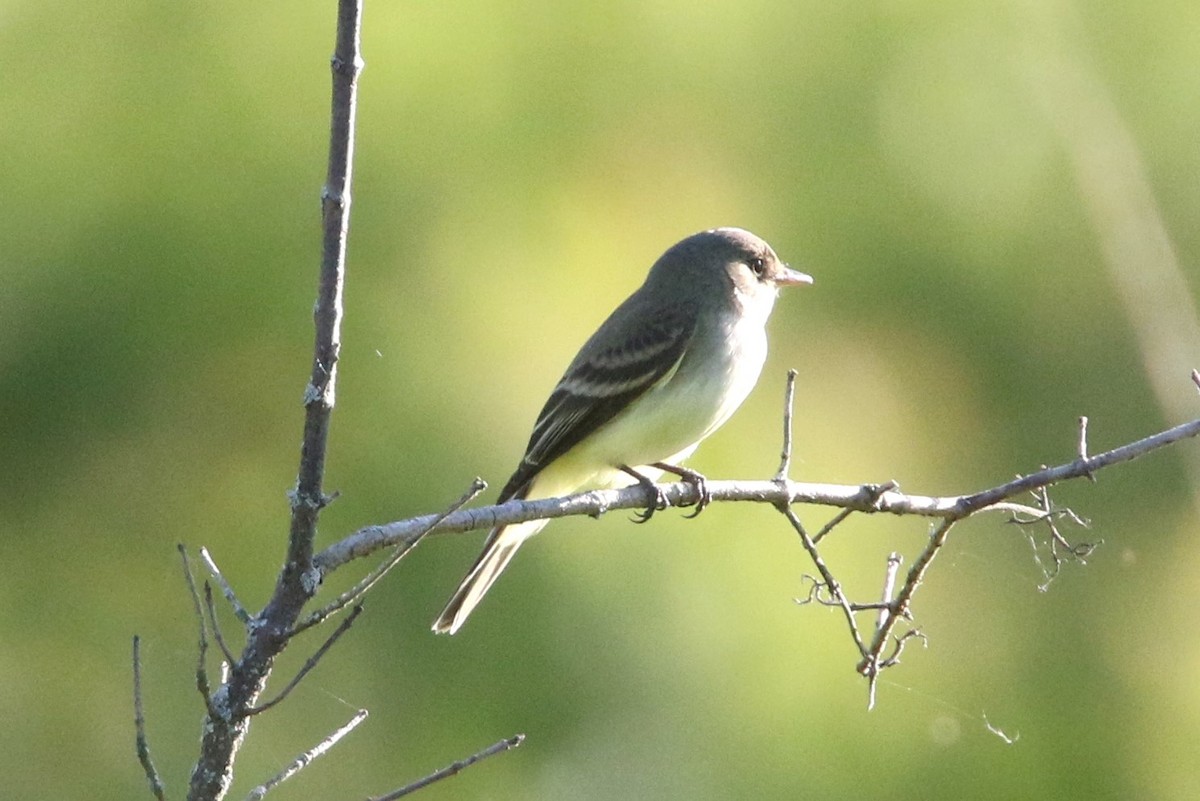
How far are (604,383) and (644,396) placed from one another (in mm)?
142

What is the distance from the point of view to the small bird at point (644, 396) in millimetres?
3807

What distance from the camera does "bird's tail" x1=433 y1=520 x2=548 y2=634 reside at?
3.55m

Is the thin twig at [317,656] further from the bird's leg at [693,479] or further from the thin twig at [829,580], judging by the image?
the bird's leg at [693,479]

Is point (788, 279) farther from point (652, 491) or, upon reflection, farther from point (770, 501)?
point (770, 501)

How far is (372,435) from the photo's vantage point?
439cm

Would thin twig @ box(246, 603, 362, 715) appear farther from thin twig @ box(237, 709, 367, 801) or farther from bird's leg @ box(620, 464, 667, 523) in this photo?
bird's leg @ box(620, 464, 667, 523)

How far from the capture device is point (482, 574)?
3672 millimetres

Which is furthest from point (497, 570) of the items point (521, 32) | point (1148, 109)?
point (1148, 109)

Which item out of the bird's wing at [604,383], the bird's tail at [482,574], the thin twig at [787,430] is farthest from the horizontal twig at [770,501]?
the bird's wing at [604,383]

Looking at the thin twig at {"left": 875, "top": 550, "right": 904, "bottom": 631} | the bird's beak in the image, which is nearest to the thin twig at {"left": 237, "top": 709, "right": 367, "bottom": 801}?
the thin twig at {"left": 875, "top": 550, "right": 904, "bottom": 631}

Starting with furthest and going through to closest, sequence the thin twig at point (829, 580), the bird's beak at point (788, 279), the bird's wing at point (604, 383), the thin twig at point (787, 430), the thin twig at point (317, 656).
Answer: the bird's beak at point (788, 279)
the bird's wing at point (604, 383)
the thin twig at point (787, 430)
the thin twig at point (829, 580)
the thin twig at point (317, 656)

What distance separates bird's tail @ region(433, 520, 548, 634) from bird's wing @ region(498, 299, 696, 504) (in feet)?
0.71

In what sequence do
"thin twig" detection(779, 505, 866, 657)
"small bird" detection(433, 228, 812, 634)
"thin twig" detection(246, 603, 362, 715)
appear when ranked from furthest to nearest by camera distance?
"small bird" detection(433, 228, 812, 634) < "thin twig" detection(779, 505, 866, 657) < "thin twig" detection(246, 603, 362, 715)

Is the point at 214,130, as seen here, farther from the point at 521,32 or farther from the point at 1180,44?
the point at 1180,44
